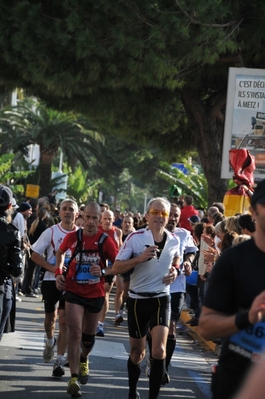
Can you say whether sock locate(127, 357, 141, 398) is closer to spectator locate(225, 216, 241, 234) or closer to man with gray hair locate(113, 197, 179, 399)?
man with gray hair locate(113, 197, 179, 399)

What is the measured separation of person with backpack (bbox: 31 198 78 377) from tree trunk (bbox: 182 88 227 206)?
10.9 meters

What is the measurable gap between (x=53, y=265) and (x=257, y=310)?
600 cm

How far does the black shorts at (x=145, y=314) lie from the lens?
8.08 metres

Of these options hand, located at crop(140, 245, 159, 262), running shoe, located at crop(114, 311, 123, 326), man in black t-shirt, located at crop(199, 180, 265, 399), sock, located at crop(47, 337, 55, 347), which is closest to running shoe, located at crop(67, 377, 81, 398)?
hand, located at crop(140, 245, 159, 262)

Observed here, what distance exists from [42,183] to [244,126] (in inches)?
983

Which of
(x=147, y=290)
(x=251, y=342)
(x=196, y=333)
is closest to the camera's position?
(x=251, y=342)

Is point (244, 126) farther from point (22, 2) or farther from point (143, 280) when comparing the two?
point (143, 280)

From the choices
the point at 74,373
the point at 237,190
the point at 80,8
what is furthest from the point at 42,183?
the point at 74,373

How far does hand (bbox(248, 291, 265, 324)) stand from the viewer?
3.44 m

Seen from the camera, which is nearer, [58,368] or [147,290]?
[147,290]

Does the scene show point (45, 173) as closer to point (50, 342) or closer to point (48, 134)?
point (48, 134)

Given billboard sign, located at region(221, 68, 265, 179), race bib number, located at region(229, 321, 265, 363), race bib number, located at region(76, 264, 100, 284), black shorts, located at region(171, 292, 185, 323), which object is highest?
billboard sign, located at region(221, 68, 265, 179)

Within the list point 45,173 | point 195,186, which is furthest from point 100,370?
point 45,173

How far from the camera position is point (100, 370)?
10164 millimetres
